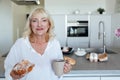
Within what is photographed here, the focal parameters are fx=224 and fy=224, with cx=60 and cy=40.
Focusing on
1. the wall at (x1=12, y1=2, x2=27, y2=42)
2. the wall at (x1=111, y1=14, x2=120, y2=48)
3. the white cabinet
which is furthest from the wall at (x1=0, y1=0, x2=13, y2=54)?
the wall at (x1=111, y1=14, x2=120, y2=48)

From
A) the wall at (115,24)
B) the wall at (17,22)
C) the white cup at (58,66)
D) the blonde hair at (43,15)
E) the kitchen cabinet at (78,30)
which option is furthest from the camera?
the wall at (17,22)

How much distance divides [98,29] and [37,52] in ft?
12.2

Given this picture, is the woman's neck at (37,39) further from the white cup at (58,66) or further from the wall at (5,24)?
the wall at (5,24)

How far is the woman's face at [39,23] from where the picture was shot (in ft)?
4.50

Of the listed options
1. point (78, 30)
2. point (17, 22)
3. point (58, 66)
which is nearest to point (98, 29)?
point (78, 30)

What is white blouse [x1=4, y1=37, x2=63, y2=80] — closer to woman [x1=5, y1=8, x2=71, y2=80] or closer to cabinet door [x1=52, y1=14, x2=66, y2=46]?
woman [x1=5, y1=8, x2=71, y2=80]

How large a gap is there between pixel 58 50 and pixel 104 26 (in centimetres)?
371

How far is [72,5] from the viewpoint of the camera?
16.6 ft

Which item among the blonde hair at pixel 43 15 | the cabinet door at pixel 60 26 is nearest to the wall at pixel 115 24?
the cabinet door at pixel 60 26

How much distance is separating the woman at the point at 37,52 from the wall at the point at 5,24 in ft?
12.2

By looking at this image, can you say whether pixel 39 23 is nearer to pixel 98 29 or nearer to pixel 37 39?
pixel 37 39

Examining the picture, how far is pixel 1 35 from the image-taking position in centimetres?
503

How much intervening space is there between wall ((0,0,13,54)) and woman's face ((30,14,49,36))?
12.3ft

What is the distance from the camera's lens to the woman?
1.38 metres
